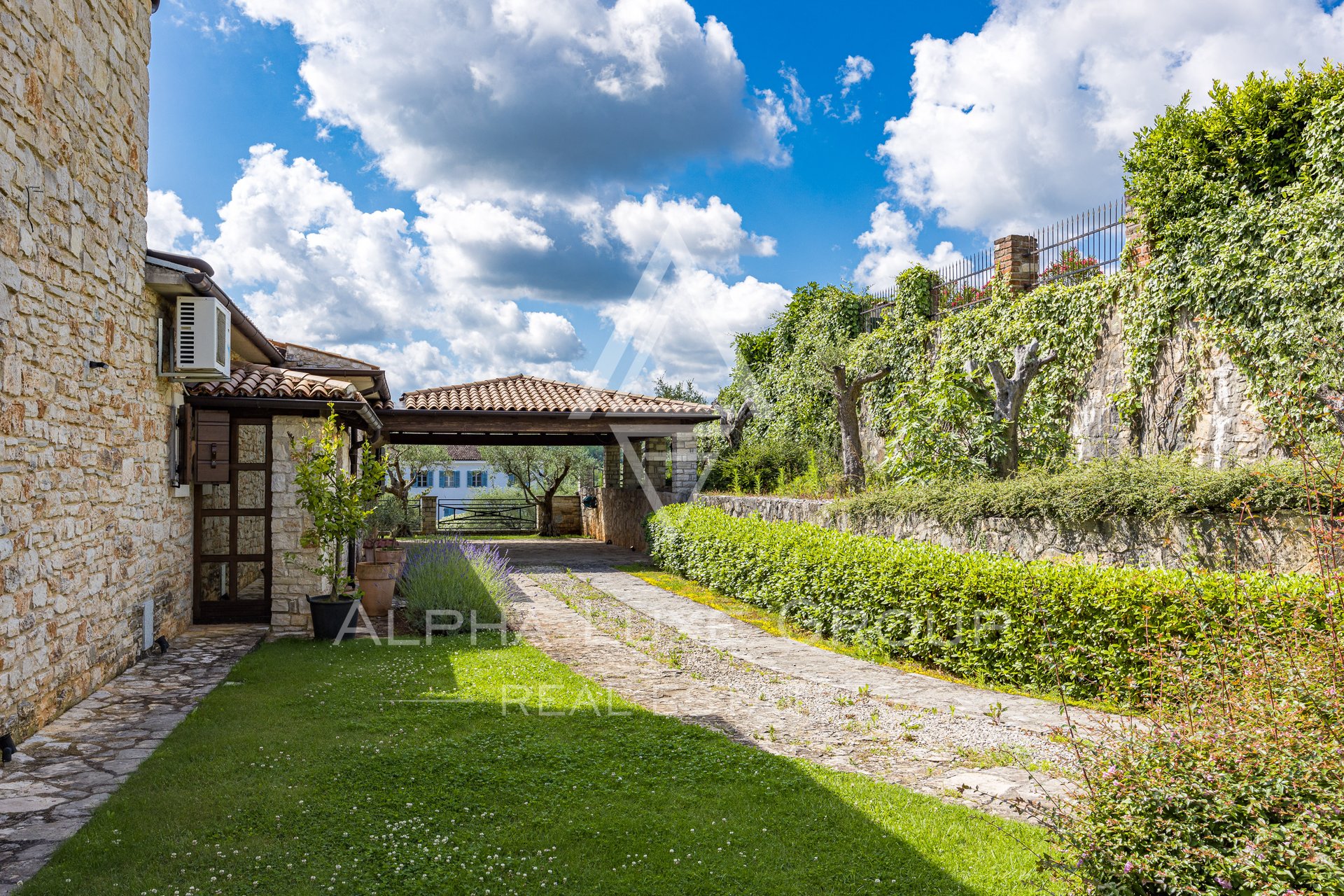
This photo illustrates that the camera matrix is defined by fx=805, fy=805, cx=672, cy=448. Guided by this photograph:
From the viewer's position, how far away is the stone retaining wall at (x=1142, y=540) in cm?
553

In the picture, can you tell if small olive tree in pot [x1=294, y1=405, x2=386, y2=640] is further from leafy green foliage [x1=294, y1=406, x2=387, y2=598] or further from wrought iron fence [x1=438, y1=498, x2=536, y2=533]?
wrought iron fence [x1=438, y1=498, x2=536, y2=533]

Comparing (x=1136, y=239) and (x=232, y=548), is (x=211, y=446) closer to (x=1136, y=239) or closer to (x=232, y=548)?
(x=232, y=548)

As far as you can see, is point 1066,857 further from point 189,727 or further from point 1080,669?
point 189,727

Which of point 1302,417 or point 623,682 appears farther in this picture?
point 1302,417

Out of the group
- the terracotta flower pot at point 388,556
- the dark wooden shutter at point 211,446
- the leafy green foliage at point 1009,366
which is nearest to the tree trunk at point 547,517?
the terracotta flower pot at point 388,556

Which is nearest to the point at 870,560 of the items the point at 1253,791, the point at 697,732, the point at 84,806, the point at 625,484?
the point at 697,732

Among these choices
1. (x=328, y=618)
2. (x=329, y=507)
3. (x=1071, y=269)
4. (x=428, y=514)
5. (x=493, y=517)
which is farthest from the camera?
(x=493, y=517)

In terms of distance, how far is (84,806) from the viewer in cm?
352

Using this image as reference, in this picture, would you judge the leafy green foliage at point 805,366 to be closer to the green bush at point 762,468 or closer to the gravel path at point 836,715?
the green bush at point 762,468

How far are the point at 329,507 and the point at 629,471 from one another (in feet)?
33.4

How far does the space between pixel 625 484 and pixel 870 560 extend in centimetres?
1090

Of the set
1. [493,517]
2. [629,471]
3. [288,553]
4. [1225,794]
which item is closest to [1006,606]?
[1225,794]

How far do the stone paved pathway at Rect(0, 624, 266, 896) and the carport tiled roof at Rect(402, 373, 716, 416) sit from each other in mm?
8384

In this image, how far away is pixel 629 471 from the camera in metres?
17.3
